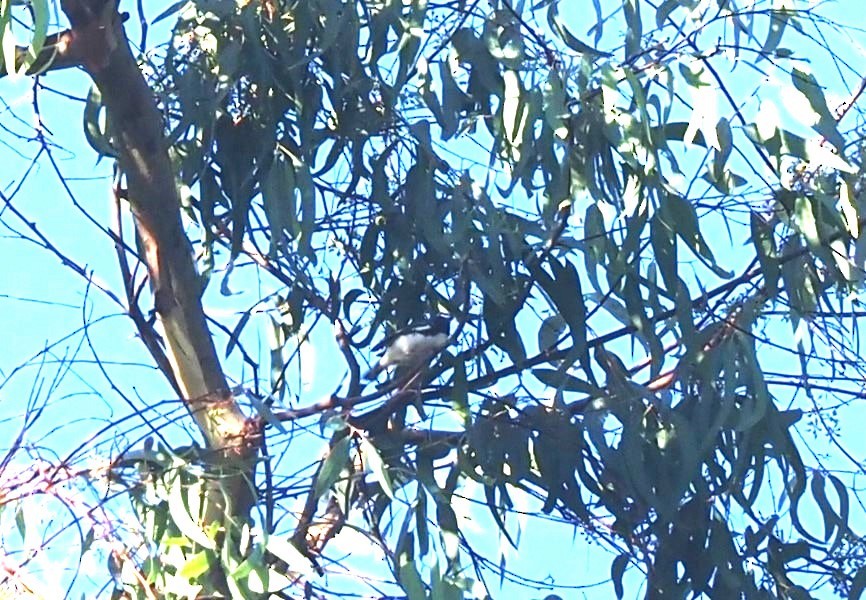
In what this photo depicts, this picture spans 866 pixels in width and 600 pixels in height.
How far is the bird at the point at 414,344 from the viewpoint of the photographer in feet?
8.79

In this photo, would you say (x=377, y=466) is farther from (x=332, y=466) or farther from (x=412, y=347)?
(x=412, y=347)

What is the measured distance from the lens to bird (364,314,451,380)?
2.68 meters

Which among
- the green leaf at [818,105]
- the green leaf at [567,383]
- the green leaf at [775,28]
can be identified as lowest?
the green leaf at [567,383]

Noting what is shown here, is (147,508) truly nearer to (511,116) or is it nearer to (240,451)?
(240,451)

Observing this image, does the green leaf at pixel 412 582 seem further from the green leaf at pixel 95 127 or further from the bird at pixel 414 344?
the green leaf at pixel 95 127

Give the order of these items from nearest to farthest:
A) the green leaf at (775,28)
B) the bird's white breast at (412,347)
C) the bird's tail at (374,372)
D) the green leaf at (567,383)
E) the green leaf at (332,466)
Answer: the green leaf at (332,466) < the green leaf at (775,28) < the green leaf at (567,383) < the bird's white breast at (412,347) < the bird's tail at (374,372)

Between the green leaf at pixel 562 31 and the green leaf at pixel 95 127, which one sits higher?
the green leaf at pixel 562 31

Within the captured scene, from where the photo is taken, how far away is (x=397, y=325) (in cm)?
276

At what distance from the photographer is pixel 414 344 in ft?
8.98

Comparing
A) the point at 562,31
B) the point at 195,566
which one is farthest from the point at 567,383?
the point at 195,566

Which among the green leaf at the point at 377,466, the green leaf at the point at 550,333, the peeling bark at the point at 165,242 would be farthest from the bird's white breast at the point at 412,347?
the green leaf at the point at 377,466

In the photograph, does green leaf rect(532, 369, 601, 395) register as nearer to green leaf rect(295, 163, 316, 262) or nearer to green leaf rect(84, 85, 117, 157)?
green leaf rect(295, 163, 316, 262)

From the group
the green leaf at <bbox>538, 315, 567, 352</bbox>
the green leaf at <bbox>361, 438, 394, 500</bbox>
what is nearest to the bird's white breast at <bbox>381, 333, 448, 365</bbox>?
the green leaf at <bbox>538, 315, 567, 352</bbox>

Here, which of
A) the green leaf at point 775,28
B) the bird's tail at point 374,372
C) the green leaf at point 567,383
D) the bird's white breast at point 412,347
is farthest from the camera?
the bird's tail at point 374,372
